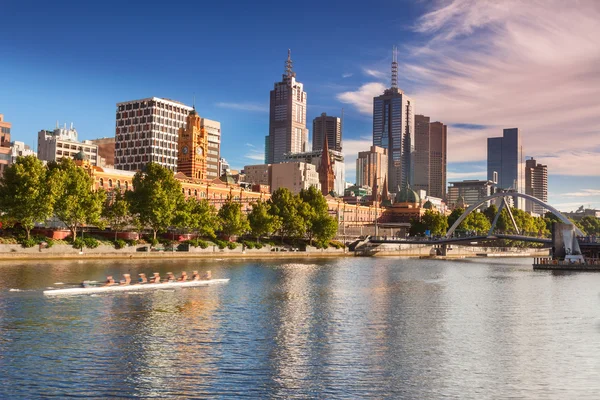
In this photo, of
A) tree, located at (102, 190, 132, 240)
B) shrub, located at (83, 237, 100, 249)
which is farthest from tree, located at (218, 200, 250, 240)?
shrub, located at (83, 237, 100, 249)

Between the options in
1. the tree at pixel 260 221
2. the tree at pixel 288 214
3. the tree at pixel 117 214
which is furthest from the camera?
the tree at pixel 288 214

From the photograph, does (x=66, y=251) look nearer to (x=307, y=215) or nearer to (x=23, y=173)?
(x=23, y=173)

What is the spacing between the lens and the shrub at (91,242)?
121775 millimetres

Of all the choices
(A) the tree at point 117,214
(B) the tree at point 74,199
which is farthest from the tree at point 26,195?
(A) the tree at point 117,214

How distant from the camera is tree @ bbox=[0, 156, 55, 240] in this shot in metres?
113

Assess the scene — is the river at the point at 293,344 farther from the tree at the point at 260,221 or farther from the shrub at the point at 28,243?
the tree at the point at 260,221

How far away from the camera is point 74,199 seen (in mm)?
119000

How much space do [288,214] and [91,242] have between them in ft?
217

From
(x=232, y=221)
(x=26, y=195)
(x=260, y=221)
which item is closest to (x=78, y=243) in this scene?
(x=26, y=195)

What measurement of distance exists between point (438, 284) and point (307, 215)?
90.5 m

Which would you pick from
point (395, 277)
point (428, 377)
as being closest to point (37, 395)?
point (428, 377)

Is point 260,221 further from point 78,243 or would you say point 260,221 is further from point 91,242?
point 78,243

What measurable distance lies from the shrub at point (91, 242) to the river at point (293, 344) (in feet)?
136

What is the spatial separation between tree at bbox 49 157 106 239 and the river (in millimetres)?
38965
